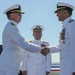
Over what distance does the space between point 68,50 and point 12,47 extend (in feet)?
3.82

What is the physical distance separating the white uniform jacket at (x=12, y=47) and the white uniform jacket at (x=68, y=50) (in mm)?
773

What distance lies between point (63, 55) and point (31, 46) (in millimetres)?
751

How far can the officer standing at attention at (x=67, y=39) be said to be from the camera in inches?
227

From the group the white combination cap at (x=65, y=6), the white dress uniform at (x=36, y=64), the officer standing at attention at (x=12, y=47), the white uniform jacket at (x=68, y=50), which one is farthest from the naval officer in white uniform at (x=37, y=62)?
the white uniform jacket at (x=68, y=50)

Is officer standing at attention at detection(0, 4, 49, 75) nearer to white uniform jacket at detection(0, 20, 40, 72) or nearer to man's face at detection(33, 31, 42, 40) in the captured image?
white uniform jacket at detection(0, 20, 40, 72)

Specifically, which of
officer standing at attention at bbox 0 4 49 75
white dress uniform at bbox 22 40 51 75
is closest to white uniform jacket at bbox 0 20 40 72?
officer standing at attention at bbox 0 4 49 75

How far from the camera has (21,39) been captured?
635 centimetres

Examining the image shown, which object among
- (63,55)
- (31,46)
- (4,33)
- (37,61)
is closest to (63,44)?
(63,55)

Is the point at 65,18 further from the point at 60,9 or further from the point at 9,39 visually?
the point at 9,39

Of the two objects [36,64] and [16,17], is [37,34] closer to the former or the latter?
[36,64]

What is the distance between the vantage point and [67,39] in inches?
238

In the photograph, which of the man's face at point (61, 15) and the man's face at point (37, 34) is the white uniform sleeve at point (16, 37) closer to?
the man's face at point (61, 15)

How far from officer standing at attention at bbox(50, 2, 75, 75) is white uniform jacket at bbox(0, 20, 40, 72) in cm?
77

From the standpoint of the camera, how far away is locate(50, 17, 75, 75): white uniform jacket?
18.9 feet
